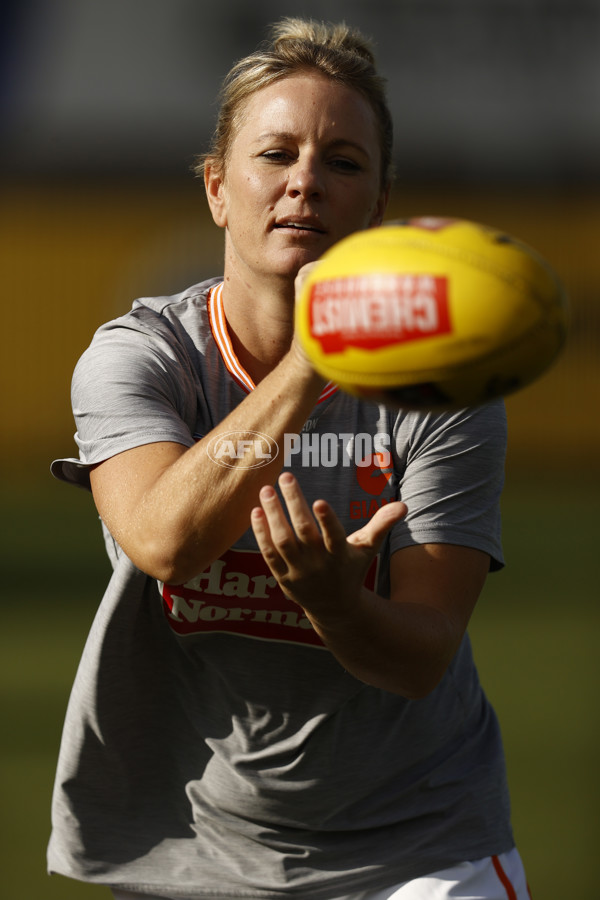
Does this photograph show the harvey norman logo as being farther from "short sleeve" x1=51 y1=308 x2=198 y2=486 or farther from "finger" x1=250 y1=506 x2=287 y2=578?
"finger" x1=250 y1=506 x2=287 y2=578

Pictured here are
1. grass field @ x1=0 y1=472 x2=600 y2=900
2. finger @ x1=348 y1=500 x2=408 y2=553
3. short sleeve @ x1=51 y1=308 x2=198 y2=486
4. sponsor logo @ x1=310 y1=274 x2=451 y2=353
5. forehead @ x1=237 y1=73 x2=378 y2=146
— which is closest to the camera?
sponsor logo @ x1=310 y1=274 x2=451 y2=353

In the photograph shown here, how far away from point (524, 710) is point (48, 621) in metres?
2.25

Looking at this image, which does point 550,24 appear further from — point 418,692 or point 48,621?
point 418,692

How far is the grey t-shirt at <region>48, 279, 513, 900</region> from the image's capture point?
1.39 m

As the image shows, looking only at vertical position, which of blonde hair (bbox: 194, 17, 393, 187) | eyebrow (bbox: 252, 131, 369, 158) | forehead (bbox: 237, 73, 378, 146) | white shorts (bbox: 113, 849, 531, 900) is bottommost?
white shorts (bbox: 113, 849, 531, 900)

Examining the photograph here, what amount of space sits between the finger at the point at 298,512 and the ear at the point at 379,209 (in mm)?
568

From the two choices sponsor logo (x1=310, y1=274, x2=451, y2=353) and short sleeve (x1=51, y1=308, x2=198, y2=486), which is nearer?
sponsor logo (x1=310, y1=274, x2=451, y2=353)

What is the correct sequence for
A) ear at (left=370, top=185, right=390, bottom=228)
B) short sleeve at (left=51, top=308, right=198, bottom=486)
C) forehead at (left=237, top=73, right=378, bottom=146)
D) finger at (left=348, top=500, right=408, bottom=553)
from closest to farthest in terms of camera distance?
finger at (left=348, top=500, right=408, bottom=553) → short sleeve at (left=51, top=308, right=198, bottom=486) → forehead at (left=237, top=73, right=378, bottom=146) → ear at (left=370, top=185, right=390, bottom=228)

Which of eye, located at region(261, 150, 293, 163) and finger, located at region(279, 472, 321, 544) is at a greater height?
eye, located at region(261, 150, 293, 163)

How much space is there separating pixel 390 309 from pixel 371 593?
34cm

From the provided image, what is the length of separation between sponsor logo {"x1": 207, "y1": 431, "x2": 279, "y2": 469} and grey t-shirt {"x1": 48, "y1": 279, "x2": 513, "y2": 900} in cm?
22

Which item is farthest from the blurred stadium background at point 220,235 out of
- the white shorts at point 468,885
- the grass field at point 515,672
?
the white shorts at point 468,885

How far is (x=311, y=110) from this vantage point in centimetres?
137

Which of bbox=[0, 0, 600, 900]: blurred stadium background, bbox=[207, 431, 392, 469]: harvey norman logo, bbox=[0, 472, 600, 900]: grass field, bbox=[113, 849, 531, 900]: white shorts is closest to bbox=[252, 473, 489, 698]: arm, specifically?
bbox=[207, 431, 392, 469]: harvey norman logo
